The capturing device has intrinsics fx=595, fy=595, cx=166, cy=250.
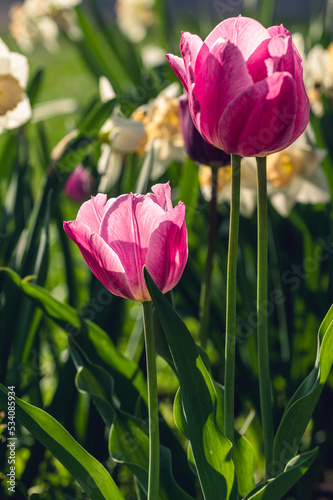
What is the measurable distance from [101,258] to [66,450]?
8.5 inches

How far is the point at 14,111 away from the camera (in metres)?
0.98

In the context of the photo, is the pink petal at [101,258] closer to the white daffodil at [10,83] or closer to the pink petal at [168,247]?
the pink petal at [168,247]

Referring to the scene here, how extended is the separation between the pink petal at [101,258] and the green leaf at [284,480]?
226 mm

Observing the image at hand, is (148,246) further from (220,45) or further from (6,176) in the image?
(6,176)

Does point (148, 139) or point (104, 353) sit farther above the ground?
point (148, 139)

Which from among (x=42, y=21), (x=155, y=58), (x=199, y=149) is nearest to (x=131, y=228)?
(x=199, y=149)

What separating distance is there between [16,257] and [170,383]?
0.75 metres

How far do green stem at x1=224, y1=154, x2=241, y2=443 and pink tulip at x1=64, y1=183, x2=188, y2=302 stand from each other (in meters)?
0.06

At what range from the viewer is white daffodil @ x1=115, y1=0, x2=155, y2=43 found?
310cm

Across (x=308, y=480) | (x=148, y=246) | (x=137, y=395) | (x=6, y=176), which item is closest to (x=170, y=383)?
(x=308, y=480)

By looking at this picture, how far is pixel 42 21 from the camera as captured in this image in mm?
2244

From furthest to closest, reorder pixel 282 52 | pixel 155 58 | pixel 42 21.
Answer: pixel 42 21 < pixel 155 58 < pixel 282 52

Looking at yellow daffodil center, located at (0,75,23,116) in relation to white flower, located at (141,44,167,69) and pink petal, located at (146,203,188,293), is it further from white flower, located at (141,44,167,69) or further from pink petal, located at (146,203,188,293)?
white flower, located at (141,44,167,69)

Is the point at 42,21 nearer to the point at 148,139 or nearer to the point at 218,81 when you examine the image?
the point at 148,139
